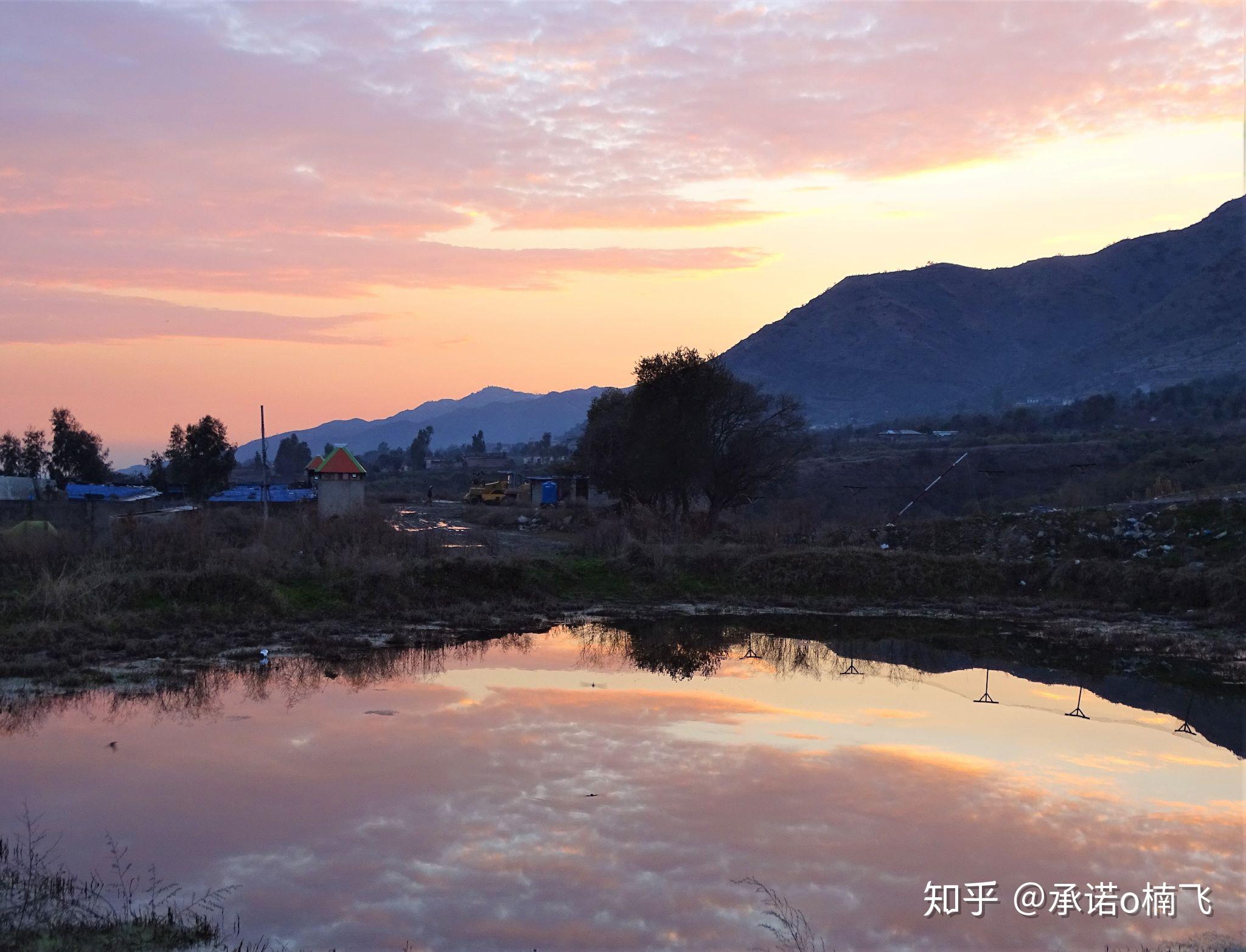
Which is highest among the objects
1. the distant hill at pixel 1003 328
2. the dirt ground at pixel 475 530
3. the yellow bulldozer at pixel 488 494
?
the distant hill at pixel 1003 328

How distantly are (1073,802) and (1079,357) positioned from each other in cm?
14588

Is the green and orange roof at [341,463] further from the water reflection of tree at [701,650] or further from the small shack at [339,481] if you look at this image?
the water reflection of tree at [701,650]

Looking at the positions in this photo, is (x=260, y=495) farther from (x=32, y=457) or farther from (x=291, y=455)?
(x=291, y=455)

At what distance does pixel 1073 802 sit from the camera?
10.1 meters

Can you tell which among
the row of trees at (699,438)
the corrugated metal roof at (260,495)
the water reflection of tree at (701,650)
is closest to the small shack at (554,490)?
the row of trees at (699,438)

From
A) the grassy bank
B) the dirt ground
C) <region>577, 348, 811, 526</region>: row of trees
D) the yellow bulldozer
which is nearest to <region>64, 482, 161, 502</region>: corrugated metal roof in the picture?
the dirt ground

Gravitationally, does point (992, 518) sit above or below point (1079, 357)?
below

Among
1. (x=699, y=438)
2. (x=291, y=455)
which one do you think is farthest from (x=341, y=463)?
(x=291, y=455)

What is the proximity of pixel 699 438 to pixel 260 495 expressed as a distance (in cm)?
2544

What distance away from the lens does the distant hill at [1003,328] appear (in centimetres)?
12744

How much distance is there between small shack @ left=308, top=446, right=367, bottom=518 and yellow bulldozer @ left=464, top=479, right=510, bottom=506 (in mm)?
9399

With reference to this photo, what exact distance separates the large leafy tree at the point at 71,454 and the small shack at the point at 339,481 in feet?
77.3

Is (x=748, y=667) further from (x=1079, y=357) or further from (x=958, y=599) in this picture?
(x=1079, y=357)

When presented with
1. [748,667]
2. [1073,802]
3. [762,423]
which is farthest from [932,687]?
[762,423]
